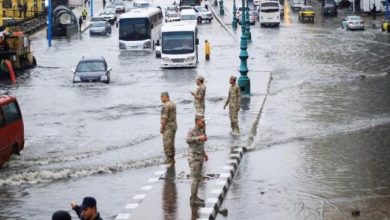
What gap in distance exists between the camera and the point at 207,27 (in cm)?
8462

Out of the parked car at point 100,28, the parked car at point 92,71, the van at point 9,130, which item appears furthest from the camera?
the parked car at point 100,28

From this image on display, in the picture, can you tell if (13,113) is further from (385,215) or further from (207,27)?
(207,27)

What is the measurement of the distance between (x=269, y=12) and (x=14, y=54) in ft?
121

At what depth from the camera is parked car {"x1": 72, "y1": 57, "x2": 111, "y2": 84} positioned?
140 feet

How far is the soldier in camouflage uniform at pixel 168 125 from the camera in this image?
20.4 meters

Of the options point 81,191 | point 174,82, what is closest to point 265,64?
point 174,82

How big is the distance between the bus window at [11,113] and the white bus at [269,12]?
196 feet

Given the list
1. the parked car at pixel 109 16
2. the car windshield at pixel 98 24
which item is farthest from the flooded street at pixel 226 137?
the parked car at pixel 109 16

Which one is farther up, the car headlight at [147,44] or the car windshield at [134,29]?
the car windshield at [134,29]

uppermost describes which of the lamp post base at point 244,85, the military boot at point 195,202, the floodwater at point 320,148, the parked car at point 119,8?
the parked car at point 119,8

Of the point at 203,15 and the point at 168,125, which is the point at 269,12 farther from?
the point at 168,125

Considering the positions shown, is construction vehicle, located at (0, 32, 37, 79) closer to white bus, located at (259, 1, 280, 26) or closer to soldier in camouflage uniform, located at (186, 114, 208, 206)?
soldier in camouflage uniform, located at (186, 114, 208, 206)

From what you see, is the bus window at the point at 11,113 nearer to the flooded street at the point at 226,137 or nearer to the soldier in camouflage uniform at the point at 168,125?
the flooded street at the point at 226,137

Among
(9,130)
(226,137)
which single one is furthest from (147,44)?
(9,130)
